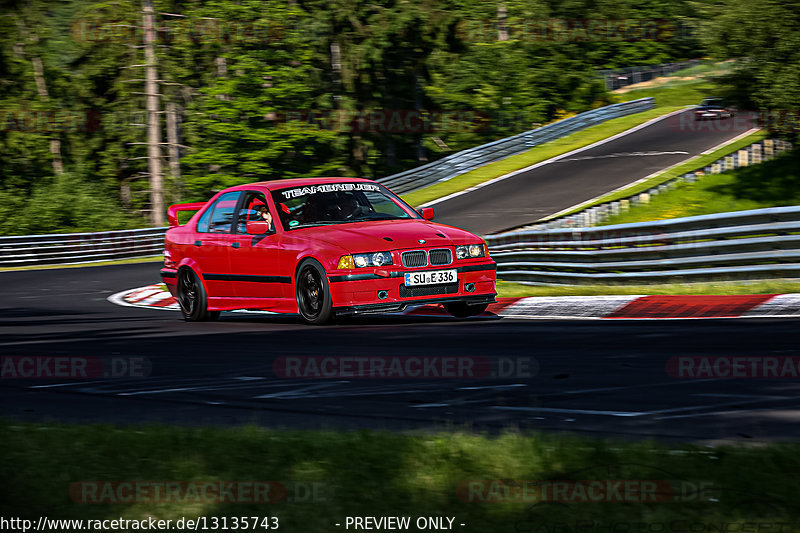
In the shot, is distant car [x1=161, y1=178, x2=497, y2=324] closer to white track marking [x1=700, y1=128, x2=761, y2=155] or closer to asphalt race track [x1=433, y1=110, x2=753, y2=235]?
asphalt race track [x1=433, y1=110, x2=753, y2=235]

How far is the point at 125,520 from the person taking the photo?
12.4ft

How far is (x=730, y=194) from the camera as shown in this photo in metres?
29.3

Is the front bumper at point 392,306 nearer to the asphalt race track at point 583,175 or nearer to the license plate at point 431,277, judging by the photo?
the license plate at point 431,277

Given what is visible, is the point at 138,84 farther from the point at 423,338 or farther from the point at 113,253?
the point at 423,338

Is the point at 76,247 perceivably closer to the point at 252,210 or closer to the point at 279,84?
the point at 279,84

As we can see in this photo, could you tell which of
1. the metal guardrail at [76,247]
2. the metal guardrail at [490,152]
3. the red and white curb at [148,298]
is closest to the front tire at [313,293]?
the red and white curb at [148,298]

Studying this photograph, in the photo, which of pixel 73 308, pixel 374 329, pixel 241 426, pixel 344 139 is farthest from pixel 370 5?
pixel 241 426

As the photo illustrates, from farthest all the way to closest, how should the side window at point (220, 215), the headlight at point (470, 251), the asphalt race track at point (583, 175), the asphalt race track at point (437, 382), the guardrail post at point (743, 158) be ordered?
the guardrail post at point (743, 158)
the asphalt race track at point (583, 175)
the side window at point (220, 215)
the headlight at point (470, 251)
the asphalt race track at point (437, 382)

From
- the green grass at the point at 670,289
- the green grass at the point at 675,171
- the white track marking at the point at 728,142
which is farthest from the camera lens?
the white track marking at the point at 728,142

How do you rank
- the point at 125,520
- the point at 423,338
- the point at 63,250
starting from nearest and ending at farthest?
the point at 125,520, the point at 423,338, the point at 63,250

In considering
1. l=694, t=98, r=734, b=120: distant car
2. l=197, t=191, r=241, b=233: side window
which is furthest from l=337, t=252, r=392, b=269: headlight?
l=694, t=98, r=734, b=120: distant car

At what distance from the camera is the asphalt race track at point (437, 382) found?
5703 mm

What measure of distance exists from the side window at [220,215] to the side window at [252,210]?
0.19 metres

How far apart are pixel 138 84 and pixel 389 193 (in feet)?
160
